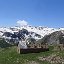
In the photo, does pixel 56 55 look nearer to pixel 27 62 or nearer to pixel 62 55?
pixel 62 55

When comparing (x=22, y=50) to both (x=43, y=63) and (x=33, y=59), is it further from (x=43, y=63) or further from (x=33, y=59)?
(x=43, y=63)

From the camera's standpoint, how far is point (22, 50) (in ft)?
254

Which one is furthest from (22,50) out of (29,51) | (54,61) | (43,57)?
(54,61)

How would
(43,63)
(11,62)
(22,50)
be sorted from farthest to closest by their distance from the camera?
(22,50) < (11,62) < (43,63)

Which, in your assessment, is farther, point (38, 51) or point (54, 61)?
point (38, 51)

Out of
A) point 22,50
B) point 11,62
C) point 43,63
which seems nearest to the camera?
point 43,63

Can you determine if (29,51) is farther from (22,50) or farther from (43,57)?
(43,57)

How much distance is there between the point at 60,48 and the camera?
82125 millimetres

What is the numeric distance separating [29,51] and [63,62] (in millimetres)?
21759

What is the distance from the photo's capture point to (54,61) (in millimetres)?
60156

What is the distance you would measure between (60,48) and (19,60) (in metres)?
23.2

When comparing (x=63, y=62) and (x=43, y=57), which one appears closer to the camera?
(x=63, y=62)

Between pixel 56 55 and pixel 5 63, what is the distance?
14872 millimetres

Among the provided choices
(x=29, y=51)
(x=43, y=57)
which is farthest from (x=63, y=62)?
(x=29, y=51)
